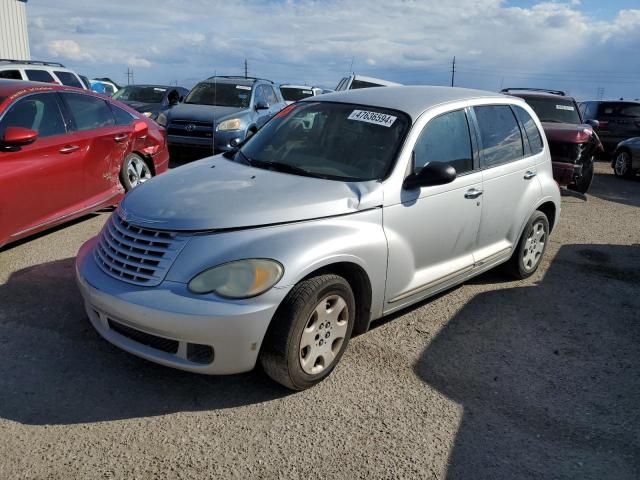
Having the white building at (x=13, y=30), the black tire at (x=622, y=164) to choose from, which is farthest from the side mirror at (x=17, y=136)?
the white building at (x=13, y=30)

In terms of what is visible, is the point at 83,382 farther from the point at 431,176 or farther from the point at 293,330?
the point at 431,176

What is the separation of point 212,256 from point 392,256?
4.01 ft

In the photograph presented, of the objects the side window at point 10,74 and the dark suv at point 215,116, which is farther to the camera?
the side window at point 10,74

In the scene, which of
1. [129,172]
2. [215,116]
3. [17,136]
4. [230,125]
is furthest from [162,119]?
[17,136]

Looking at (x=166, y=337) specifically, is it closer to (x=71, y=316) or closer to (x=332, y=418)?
(x=332, y=418)

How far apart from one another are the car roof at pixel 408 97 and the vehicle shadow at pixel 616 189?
21.7 feet

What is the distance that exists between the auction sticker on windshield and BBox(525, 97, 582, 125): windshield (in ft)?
24.7

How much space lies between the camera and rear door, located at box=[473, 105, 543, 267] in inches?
183

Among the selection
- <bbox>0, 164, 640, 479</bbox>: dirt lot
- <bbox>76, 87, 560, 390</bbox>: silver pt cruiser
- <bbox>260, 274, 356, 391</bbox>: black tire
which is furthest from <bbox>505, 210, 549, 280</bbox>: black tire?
<bbox>260, 274, 356, 391</bbox>: black tire

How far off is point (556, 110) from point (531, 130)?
619 centimetres

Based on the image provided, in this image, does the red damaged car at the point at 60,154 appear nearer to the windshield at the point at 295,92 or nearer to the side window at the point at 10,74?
the side window at the point at 10,74

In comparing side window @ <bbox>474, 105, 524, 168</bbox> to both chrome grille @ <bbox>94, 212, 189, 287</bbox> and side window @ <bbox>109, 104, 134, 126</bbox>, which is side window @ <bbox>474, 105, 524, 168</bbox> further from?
side window @ <bbox>109, 104, 134, 126</bbox>

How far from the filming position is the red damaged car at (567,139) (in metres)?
9.52

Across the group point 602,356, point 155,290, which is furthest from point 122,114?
point 602,356
